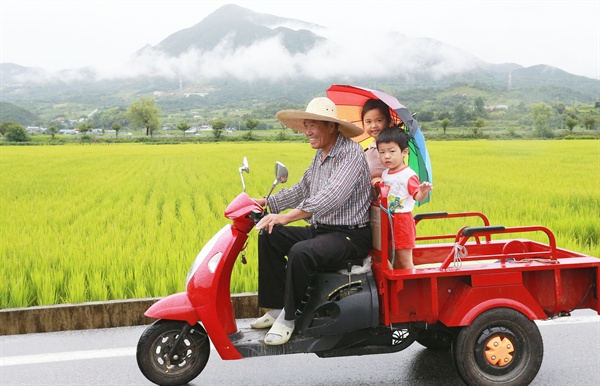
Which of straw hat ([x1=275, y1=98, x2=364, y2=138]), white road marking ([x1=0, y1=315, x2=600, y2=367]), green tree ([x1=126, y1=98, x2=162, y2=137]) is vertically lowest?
white road marking ([x1=0, y1=315, x2=600, y2=367])

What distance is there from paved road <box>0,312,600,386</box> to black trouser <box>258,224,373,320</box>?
44cm

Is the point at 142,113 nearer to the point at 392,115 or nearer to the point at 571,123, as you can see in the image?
the point at 571,123

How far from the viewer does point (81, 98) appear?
191875 mm

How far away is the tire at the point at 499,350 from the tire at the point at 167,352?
1386 millimetres

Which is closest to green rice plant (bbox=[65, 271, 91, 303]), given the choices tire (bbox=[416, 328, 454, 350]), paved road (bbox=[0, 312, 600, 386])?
paved road (bbox=[0, 312, 600, 386])

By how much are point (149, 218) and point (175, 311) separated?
5902mm

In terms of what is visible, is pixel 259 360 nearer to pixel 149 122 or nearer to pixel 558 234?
pixel 558 234

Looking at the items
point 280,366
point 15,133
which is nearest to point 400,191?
point 280,366

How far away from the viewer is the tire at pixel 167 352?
3.27 m

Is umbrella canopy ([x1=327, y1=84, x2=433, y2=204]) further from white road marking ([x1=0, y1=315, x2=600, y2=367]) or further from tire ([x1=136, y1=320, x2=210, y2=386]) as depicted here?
white road marking ([x1=0, y1=315, x2=600, y2=367])

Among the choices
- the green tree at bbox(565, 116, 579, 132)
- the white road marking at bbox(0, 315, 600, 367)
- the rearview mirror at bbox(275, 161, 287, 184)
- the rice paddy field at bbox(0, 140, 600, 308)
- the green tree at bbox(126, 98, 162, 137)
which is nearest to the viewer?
the rearview mirror at bbox(275, 161, 287, 184)

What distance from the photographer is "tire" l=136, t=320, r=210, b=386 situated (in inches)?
129

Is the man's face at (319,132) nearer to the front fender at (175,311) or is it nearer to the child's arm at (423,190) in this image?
the child's arm at (423,190)

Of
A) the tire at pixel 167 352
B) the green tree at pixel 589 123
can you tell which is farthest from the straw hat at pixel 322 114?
the green tree at pixel 589 123
